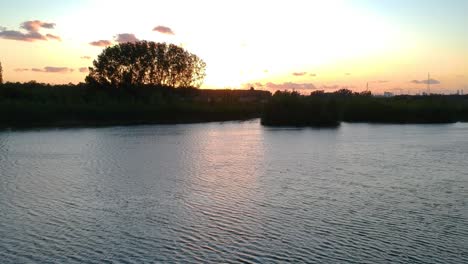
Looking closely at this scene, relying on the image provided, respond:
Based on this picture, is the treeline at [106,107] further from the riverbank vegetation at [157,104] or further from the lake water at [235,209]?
the lake water at [235,209]

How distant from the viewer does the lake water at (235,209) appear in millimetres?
10859

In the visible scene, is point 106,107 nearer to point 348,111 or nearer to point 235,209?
point 348,111

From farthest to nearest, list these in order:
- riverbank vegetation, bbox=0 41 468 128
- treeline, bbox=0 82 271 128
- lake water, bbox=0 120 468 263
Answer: riverbank vegetation, bbox=0 41 468 128 < treeline, bbox=0 82 271 128 < lake water, bbox=0 120 468 263

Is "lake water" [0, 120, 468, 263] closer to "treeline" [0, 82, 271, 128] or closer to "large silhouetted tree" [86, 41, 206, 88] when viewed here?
"treeline" [0, 82, 271, 128]

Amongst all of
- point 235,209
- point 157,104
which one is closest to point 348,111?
point 157,104

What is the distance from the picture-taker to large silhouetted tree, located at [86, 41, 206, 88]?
7319 cm

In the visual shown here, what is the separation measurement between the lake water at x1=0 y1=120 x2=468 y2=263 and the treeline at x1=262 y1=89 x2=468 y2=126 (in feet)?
113

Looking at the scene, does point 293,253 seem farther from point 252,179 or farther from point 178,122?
point 178,122

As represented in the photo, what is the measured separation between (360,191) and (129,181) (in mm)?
8081

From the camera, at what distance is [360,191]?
17.6m

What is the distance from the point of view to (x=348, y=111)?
A: 235 feet

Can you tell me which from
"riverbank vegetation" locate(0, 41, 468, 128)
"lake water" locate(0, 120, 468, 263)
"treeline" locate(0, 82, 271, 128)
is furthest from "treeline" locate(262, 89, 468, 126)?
"lake water" locate(0, 120, 468, 263)

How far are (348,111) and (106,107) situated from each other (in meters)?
29.8

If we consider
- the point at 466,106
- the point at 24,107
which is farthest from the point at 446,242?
the point at 466,106
